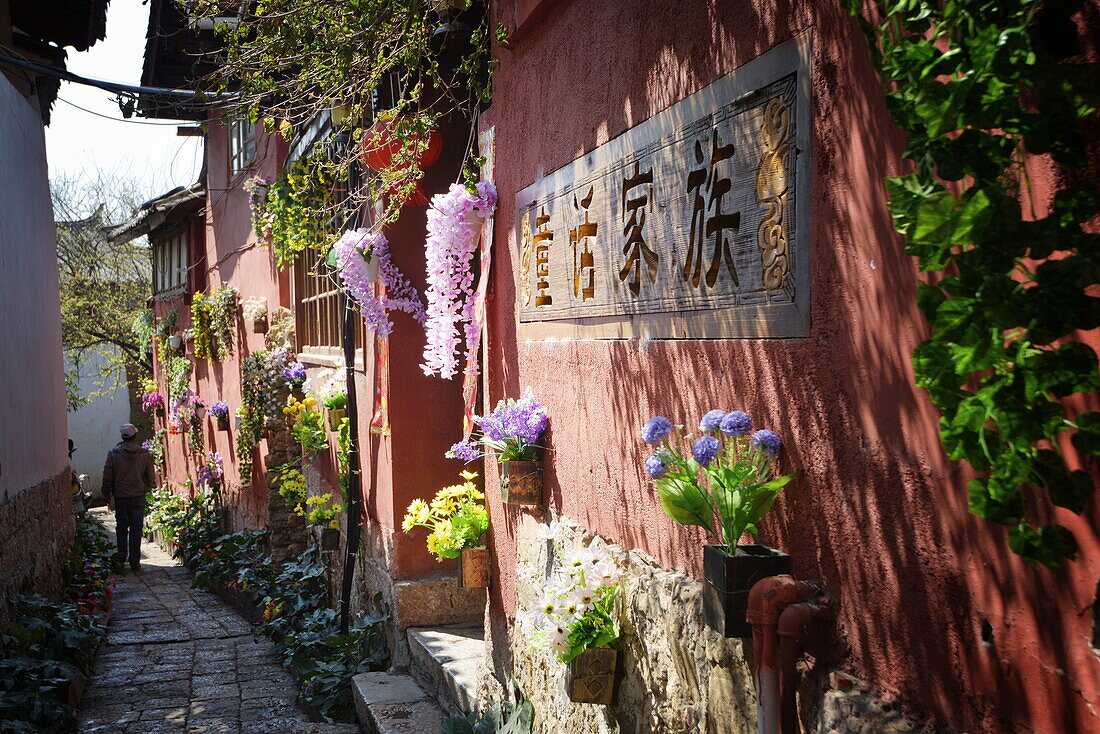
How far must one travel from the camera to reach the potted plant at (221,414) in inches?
500

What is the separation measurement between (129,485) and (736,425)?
11.6 m

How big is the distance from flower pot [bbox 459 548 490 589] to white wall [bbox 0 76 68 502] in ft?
12.3

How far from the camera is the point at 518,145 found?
15.4 feet

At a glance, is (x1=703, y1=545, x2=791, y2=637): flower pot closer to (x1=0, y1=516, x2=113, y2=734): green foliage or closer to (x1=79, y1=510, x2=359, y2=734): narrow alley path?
(x1=79, y1=510, x2=359, y2=734): narrow alley path

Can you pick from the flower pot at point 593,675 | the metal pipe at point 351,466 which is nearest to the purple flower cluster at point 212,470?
the metal pipe at point 351,466

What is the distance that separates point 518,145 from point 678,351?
6.51 feet

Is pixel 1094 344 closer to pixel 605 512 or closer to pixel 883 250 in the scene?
pixel 883 250

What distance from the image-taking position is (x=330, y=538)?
8.38 m

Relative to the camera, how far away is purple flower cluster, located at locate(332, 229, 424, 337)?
6.26 meters

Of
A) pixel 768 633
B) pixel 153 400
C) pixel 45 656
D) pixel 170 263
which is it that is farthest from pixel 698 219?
pixel 153 400

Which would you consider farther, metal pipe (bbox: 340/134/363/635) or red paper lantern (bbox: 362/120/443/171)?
metal pipe (bbox: 340/134/363/635)

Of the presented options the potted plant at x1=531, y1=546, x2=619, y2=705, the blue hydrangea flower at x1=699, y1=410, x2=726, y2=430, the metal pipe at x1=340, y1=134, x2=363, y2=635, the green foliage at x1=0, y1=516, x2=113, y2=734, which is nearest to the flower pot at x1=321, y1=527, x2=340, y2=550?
the metal pipe at x1=340, y1=134, x2=363, y2=635

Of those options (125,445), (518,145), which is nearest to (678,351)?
(518,145)

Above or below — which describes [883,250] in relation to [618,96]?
below
